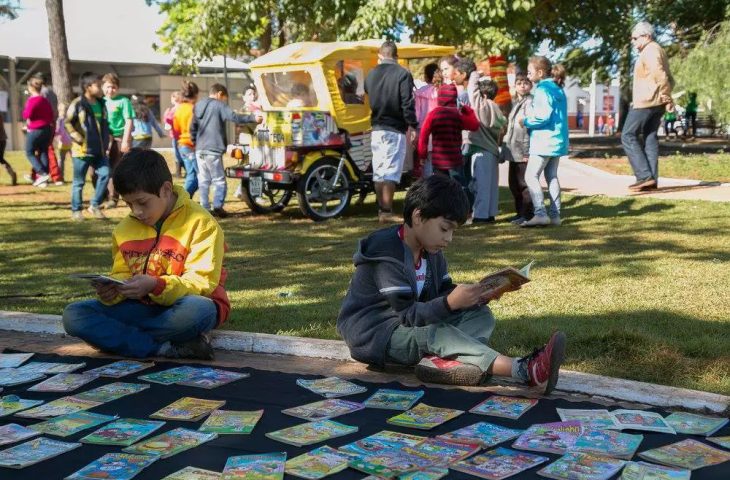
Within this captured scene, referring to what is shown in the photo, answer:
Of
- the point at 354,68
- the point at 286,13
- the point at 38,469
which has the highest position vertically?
the point at 286,13

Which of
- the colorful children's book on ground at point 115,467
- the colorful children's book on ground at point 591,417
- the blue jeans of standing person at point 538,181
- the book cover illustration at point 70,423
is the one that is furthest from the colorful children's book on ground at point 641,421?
the blue jeans of standing person at point 538,181

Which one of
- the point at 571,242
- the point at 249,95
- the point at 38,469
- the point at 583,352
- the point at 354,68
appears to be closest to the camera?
the point at 38,469

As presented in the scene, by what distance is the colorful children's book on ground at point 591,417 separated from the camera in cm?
394

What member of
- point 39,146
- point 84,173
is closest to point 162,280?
point 84,173

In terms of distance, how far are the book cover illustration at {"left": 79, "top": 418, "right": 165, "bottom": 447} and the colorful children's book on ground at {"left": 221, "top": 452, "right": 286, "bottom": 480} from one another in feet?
1.68

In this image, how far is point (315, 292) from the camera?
6980mm

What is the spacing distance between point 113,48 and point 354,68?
2184 centimetres

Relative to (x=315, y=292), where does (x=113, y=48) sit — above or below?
above

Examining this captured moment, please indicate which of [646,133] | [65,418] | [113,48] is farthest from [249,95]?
[113,48]

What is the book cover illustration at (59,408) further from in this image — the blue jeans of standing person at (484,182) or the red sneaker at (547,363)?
the blue jeans of standing person at (484,182)

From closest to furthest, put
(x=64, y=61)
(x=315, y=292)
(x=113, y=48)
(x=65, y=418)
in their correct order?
(x=65, y=418)
(x=315, y=292)
(x=64, y=61)
(x=113, y=48)

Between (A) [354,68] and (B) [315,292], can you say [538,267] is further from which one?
(A) [354,68]

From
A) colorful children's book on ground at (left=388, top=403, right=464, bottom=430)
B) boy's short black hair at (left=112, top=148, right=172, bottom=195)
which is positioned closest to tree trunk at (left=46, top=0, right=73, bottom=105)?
boy's short black hair at (left=112, top=148, right=172, bottom=195)

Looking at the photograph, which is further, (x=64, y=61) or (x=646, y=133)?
(x=64, y=61)
